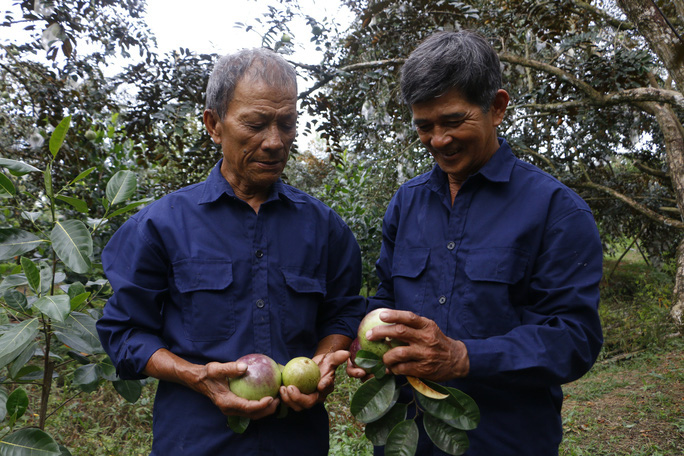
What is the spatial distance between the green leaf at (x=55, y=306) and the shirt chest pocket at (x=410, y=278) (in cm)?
108

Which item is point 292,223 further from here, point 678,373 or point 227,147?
point 678,373

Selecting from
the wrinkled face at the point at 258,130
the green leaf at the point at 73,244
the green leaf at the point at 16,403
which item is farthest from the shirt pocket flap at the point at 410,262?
the green leaf at the point at 16,403

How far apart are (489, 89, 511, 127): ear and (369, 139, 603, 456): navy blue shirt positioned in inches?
4.1

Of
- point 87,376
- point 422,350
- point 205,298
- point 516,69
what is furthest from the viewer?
point 516,69

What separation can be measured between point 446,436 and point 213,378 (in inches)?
26.4

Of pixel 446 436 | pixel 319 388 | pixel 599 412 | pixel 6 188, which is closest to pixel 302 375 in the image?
pixel 319 388

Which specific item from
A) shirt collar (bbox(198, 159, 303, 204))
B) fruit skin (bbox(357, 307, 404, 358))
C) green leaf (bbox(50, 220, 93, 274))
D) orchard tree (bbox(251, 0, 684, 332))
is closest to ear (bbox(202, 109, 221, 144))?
shirt collar (bbox(198, 159, 303, 204))

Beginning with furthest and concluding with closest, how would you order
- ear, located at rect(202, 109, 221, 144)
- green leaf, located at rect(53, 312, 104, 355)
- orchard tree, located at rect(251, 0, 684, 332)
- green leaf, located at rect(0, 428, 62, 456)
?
1. orchard tree, located at rect(251, 0, 684, 332)
2. green leaf, located at rect(53, 312, 104, 355)
3. ear, located at rect(202, 109, 221, 144)
4. green leaf, located at rect(0, 428, 62, 456)

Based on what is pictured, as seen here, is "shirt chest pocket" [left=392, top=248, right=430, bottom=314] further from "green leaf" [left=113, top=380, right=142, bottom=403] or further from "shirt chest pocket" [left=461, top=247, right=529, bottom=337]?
"green leaf" [left=113, top=380, right=142, bottom=403]

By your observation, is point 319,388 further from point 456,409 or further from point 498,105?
point 498,105

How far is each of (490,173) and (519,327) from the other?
1.64 ft

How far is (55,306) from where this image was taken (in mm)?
1629

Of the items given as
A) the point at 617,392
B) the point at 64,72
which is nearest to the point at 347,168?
the point at 64,72

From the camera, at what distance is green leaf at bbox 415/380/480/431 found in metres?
1.33
